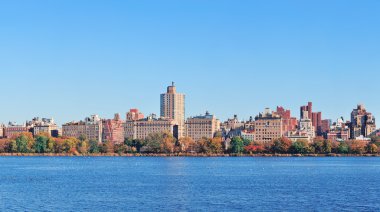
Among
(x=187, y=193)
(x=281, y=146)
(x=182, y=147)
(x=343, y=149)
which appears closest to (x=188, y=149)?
(x=182, y=147)

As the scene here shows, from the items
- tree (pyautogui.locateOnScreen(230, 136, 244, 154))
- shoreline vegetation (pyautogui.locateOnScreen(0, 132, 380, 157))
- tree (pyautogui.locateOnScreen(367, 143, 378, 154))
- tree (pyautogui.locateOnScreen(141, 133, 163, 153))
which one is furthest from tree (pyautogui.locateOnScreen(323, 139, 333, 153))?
tree (pyautogui.locateOnScreen(141, 133, 163, 153))

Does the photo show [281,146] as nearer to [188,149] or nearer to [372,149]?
[372,149]

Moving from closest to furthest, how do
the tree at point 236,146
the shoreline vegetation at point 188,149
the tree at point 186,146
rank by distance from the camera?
the shoreline vegetation at point 188,149 → the tree at point 236,146 → the tree at point 186,146

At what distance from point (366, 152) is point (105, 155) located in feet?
225

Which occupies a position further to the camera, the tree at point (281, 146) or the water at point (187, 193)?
the tree at point (281, 146)

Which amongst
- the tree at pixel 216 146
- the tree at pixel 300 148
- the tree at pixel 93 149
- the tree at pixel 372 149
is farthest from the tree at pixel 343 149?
the tree at pixel 93 149

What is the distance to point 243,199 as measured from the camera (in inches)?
2199

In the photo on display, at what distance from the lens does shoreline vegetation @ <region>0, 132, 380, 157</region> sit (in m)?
184

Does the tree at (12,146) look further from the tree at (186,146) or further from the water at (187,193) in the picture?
the water at (187,193)

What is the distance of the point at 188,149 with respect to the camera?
197 metres

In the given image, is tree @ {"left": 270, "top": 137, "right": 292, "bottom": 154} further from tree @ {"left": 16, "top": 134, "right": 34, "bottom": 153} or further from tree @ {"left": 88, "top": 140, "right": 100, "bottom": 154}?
tree @ {"left": 16, "top": 134, "right": 34, "bottom": 153}

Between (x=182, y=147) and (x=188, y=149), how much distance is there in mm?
1795

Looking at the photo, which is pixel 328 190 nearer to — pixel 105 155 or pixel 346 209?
pixel 346 209

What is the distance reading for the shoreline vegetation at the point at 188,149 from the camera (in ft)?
602
